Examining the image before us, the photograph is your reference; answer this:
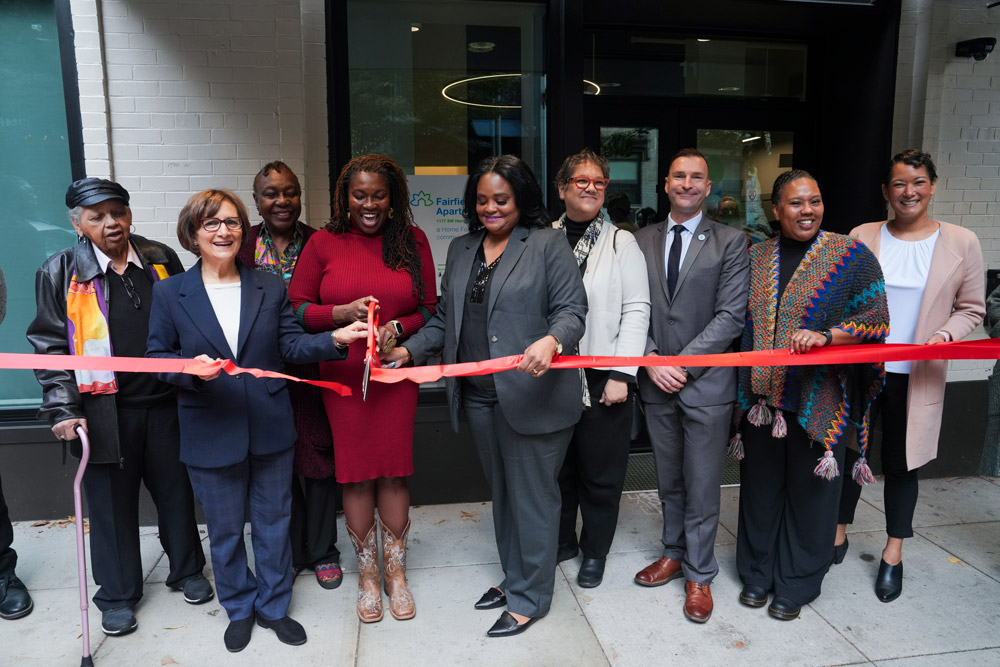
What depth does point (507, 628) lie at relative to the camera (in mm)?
3365

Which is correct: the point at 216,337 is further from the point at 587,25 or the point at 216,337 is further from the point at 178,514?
the point at 587,25

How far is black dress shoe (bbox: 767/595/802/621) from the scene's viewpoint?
Answer: 348 cm

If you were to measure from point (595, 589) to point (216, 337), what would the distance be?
2.34 m

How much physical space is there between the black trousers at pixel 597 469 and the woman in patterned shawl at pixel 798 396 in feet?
1.96

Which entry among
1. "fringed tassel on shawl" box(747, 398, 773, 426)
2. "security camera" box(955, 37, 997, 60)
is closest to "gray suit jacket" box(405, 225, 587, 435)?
"fringed tassel on shawl" box(747, 398, 773, 426)

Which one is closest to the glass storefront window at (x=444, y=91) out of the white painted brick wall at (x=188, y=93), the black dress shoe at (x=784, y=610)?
the white painted brick wall at (x=188, y=93)

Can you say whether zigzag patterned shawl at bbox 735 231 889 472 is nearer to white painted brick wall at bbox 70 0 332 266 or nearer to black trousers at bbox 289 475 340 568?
black trousers at bbox 289 475 340 568

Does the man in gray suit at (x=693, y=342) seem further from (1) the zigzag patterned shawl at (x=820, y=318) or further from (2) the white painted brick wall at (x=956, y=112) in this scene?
(2) the white painted brick wall at (x=956, y=112)

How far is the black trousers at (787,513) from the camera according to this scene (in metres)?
3.40

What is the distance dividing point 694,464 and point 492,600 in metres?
1.24

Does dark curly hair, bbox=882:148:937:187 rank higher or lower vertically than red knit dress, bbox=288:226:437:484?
higher

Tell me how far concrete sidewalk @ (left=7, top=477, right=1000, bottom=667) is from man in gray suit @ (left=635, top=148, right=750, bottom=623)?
0.29 m

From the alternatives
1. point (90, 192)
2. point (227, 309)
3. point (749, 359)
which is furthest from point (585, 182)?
point (90, 192)

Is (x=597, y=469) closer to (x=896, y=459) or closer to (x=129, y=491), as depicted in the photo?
(x=896, y=459)
